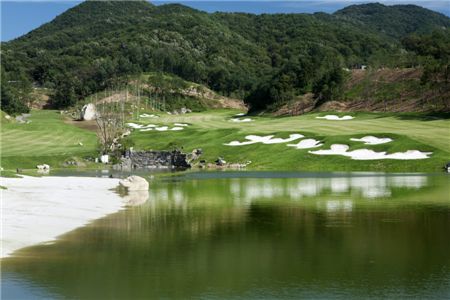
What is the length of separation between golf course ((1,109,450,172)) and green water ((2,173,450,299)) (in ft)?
108

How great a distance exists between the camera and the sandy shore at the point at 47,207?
2642 cm

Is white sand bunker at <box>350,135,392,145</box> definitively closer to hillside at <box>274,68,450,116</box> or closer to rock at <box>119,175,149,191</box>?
hillside at <box>274,68,450,116</box>

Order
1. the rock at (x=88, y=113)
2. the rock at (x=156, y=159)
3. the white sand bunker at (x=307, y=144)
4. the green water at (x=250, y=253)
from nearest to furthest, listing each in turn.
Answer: the green water at (x=250, y=253)
the white sand bunker at (x=307, y=144)
the rock at (x=156, y=159)
the rock at (x=88, y=113)

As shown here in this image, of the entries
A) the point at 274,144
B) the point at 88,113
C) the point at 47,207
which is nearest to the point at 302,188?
the point at 47,207

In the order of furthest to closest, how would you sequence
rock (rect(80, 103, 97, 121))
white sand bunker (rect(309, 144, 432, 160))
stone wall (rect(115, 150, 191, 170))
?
rock (rect(80, 103, 97, 121))
stone wall (rect(115, 150, 191, 170))
white sand bunker (rect(309, 144, 432, 160))

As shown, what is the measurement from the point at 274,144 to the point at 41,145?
33.4m

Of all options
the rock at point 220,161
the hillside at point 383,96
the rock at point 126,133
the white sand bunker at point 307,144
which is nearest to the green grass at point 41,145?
the rock at point 126,133

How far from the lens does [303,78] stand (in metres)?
188

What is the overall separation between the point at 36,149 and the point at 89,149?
8.09 m

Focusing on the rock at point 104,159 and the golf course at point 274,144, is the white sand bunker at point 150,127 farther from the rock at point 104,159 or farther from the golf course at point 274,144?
the rock at point 104,159

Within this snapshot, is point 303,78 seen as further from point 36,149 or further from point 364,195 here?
point 364,195

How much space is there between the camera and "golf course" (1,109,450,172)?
7225 cm

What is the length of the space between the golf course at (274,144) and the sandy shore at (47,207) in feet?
60.8

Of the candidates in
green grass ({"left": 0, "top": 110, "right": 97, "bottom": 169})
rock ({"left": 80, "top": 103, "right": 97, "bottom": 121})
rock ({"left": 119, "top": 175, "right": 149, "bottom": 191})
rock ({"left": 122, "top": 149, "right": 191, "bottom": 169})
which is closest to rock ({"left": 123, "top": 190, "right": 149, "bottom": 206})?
rock ({"left": 119, "top": 175, "right": 149, "bottom": 191})
